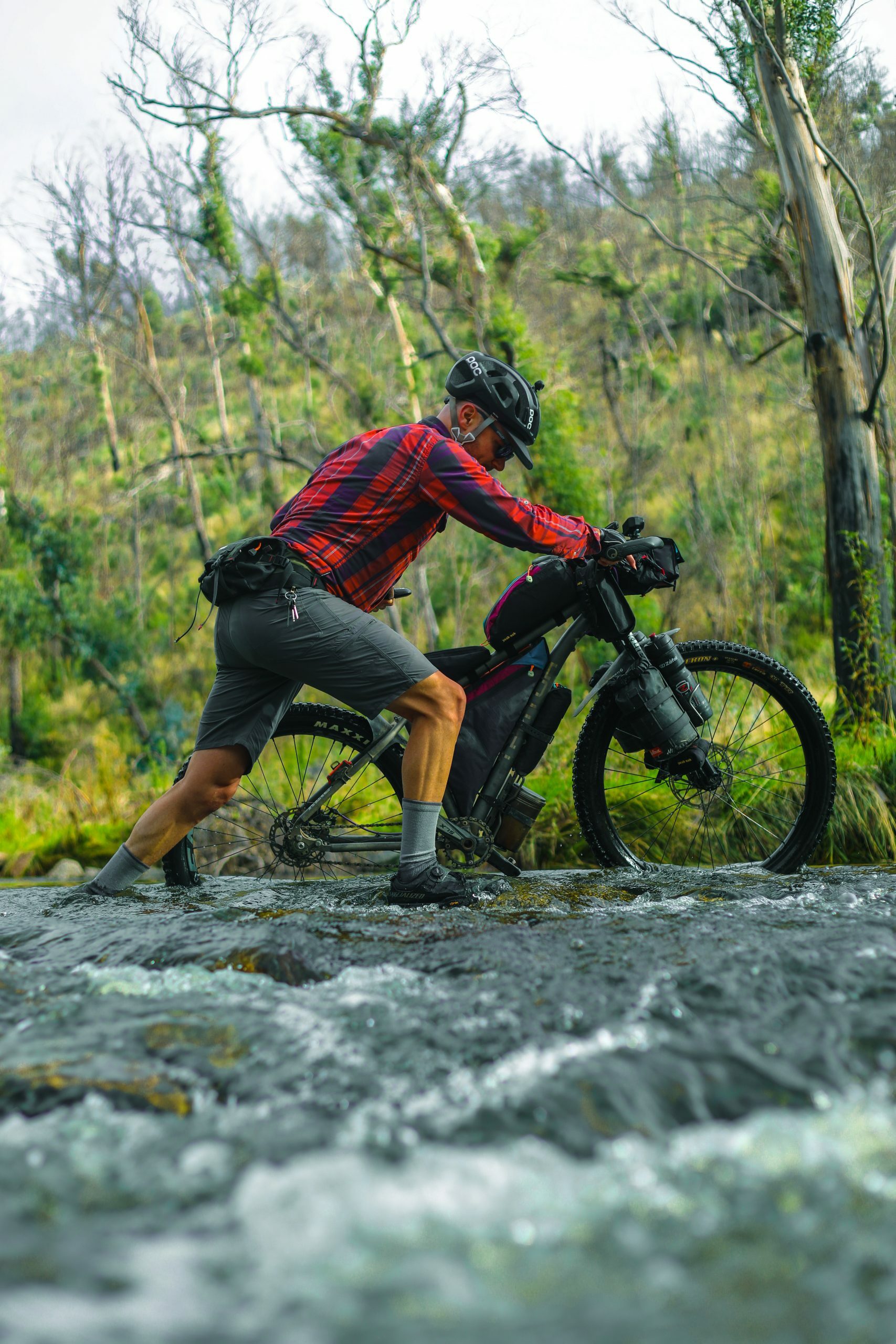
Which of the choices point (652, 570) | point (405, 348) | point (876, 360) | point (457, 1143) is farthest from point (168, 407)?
point (457, 1143)

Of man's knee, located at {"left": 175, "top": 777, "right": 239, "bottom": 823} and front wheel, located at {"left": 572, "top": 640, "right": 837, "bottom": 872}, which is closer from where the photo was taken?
man's knee, located at {"left": 175, "top": 777, "right": 239, "bottom": 823}

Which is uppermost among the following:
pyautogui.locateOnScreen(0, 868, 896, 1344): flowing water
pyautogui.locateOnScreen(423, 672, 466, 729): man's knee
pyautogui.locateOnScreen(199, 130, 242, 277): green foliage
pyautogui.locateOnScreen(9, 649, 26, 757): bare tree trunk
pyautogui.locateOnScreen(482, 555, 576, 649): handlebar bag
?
pyautogui.locateOnScreen(199, 130, 242, 277): green foliage

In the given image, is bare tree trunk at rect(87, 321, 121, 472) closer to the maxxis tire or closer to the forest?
the forest

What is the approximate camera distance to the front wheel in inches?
146

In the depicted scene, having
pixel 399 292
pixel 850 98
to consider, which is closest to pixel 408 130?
pixel 399 292

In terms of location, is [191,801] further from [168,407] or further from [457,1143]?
[168,407]

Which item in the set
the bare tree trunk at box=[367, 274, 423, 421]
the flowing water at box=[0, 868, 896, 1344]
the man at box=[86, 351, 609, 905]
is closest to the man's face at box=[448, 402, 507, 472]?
the man at box=[86, 351, 609, 905]

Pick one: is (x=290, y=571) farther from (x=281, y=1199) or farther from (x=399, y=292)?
(x=399, y=292)

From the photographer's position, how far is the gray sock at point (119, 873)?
348cm

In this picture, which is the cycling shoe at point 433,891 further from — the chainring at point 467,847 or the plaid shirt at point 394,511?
the plaid shirt at point 394,511

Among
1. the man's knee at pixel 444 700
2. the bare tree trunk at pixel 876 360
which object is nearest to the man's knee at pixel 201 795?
the man's knee at pixel 444 700

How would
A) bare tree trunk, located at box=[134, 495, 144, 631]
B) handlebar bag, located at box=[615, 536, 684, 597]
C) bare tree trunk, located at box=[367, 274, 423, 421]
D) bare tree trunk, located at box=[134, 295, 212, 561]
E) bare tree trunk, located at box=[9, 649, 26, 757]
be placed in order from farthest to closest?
1. bare tree trunk, located at box=[134, 495, 144, 631]
2. bare tree trunk, located at box=[9, 649, 26, 757]
3. bare tree trunk, located at box=[134, 295, 212, 561]
4. bare tree trunk, located at box=[367, 274, 423, 421]
5. handlebar bag, located at box=[615, 536, 684, 597]

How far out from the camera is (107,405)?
23.4m

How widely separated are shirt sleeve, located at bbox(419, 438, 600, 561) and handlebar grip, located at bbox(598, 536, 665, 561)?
11.6 inches
